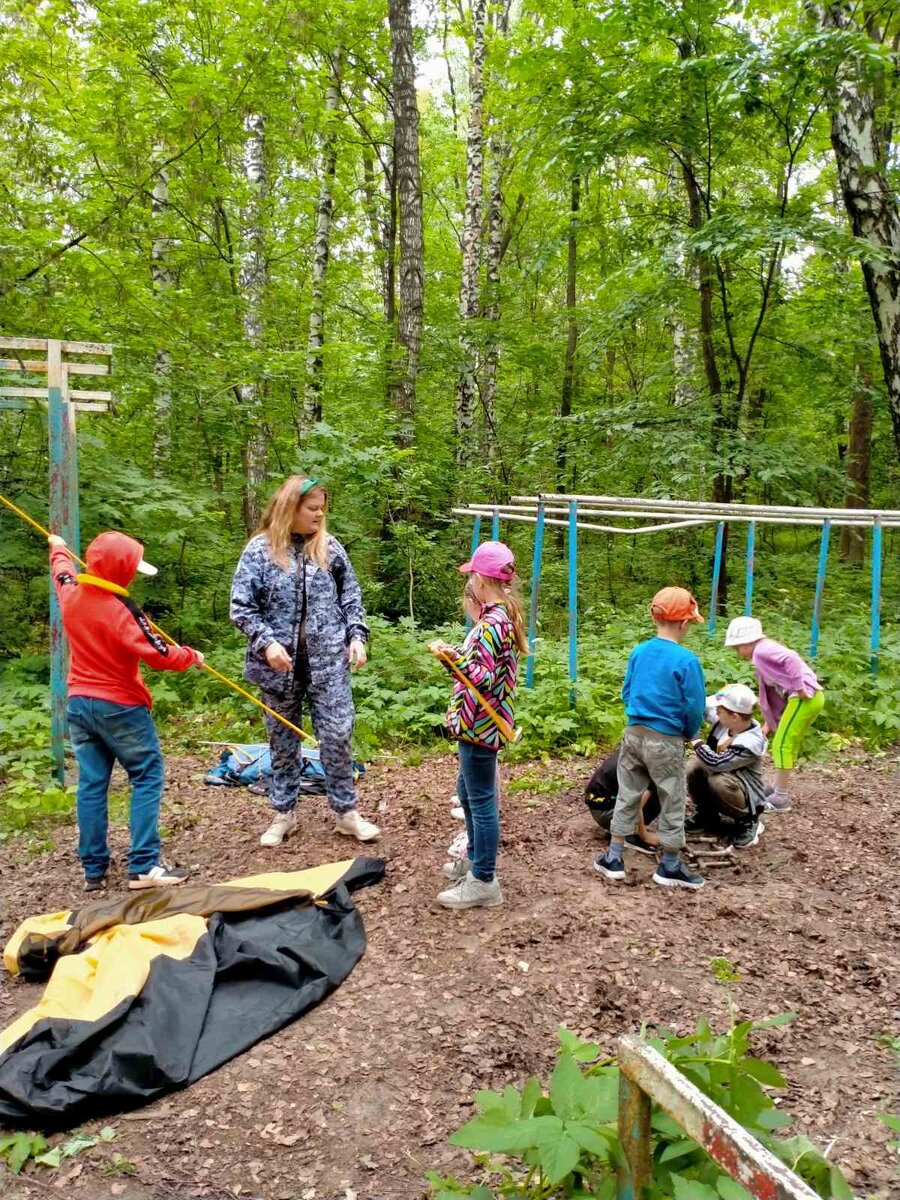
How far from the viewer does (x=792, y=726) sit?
4512 millimetres

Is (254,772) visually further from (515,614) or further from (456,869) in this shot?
(515,614)

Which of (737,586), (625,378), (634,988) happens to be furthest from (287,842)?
(625,378)

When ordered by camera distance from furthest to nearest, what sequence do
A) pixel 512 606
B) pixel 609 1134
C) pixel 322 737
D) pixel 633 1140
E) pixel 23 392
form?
1. pixel 23 392
2. pixel 322 737
3. pixel 512 606
4. pixel 609 1134
5. pixel 633 1140

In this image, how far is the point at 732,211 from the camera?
7758mm

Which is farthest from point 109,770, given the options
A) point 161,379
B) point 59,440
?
point 161,379

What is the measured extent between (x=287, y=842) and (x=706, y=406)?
7184 mm

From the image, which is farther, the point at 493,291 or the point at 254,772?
the point at 493,291

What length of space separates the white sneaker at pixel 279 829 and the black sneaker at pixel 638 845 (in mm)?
1787

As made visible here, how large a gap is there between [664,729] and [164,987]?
2.23m

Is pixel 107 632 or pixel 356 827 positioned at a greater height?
pixel 107 632

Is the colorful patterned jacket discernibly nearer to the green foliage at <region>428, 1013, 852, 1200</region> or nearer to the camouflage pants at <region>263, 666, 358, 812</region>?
the camouflage pants at <region>263, 666, 358, 812</region>

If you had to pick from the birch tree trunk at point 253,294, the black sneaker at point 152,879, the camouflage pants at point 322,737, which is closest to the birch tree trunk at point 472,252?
the birch tree trunk at point 253,294

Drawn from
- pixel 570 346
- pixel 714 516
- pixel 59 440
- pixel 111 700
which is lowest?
pixel 111 700

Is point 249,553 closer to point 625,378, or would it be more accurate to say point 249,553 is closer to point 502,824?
point 502,824
